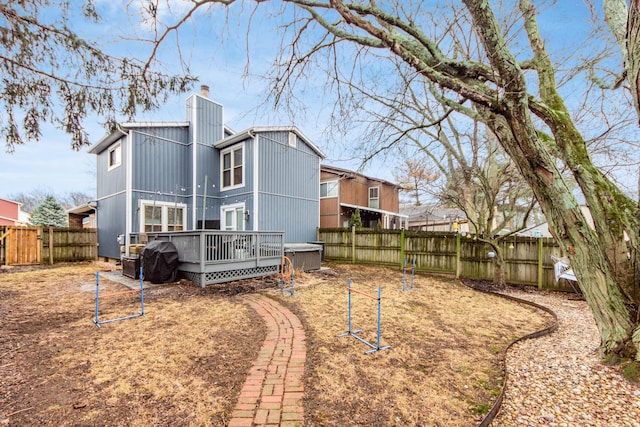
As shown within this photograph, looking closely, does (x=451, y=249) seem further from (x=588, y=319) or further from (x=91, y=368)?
(x=91, y=368)

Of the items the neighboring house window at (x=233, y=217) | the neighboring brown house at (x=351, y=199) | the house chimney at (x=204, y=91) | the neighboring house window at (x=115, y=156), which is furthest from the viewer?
the neighboring brown house at (x=351, y=199)

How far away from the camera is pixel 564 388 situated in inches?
112

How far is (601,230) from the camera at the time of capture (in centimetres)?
320

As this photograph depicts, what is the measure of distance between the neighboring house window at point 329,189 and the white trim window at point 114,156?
10.1m

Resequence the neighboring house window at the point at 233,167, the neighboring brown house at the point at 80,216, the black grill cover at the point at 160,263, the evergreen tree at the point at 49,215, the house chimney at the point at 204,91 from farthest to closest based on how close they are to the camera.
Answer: the evergreen tree at the point at 49,215, the neighboring brown house at the point at 80,216, the house chimney at the point at 204,91, the neighboring house window at the point at 233,167, the black grill cover at the point at 160,263

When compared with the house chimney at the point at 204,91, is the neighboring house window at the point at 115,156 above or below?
below

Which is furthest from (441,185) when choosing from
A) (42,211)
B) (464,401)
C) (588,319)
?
(42,211)

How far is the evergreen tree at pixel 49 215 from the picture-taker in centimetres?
2124

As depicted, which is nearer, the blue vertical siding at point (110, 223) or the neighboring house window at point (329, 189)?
the blue vertical siding at point (110, 223)

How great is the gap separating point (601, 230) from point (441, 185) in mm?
6933

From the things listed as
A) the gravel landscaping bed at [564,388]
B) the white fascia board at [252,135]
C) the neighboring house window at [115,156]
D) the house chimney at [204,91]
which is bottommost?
the gravel landscaping bed at [564,388]

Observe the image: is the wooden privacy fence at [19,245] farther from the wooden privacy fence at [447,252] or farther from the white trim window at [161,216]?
the wooden privacy fence at [447,252]

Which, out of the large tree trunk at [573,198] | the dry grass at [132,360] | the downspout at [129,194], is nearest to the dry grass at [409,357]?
the dry grass at [132,360]

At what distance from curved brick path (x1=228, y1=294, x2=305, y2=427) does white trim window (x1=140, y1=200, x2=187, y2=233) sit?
8932 millimetres
